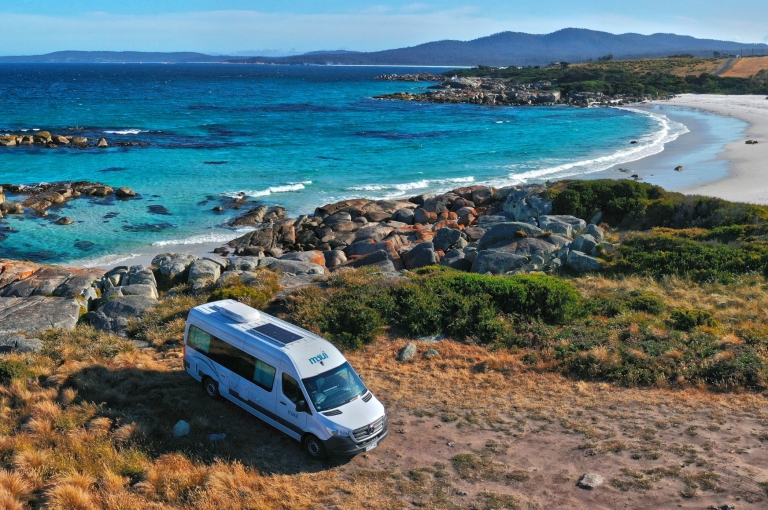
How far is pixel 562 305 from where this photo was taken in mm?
17906

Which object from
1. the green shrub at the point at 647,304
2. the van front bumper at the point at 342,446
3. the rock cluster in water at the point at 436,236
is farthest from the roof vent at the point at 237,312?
the green shrub at the point at 647,304

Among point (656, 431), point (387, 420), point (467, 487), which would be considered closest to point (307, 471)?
point (387, 420)

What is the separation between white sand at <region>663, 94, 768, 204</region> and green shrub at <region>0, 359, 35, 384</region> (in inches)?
1362

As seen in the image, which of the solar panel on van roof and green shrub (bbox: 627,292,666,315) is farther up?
the solar panel on van roof

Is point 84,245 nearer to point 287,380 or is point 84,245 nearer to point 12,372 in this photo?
point 12,372

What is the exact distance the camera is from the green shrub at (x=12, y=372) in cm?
1356

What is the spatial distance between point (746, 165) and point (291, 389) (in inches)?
1690

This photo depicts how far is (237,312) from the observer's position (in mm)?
13070

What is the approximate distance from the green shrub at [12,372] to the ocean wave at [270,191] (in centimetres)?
2678

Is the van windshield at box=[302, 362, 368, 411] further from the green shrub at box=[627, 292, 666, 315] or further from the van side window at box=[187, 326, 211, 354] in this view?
the green shrub at box=[627, 292, 666, 315]

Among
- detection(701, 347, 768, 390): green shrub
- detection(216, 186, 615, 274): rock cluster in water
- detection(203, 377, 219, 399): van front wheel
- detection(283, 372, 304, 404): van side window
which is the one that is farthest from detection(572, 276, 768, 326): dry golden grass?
detection(203, 377, 219, 399): van front wheel

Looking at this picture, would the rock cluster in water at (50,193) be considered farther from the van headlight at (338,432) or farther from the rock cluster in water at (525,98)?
the rock cluster in water at (525,98)

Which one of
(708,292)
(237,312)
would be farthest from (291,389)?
(708,292)

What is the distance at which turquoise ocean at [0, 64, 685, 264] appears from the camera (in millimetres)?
33406
